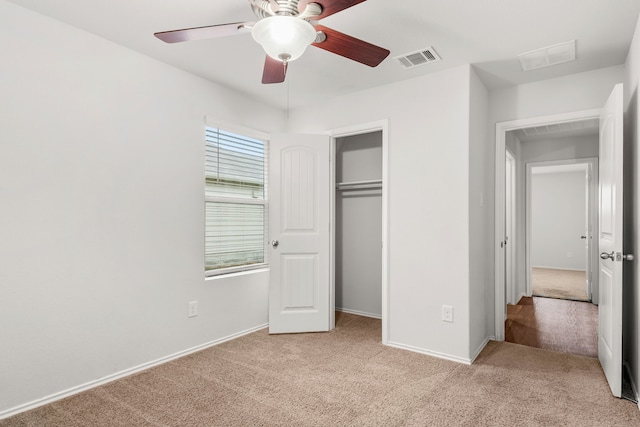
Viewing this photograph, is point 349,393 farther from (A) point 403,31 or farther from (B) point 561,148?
(B) point 561,148

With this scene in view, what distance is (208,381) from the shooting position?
2600 mm

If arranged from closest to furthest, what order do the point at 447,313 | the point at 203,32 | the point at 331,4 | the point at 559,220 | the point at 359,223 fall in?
the point at 331,4
the point at 203,32
the point at 447,313
the point at 359,223
the point at 559,220

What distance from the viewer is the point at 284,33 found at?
1644 millimetres

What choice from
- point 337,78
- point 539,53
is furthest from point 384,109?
point 539,53

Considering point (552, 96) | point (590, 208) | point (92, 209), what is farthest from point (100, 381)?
point (590, 208)

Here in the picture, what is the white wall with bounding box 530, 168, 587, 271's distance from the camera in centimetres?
832

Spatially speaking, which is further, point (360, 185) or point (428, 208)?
point (360, 185)

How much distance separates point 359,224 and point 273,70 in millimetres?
2593

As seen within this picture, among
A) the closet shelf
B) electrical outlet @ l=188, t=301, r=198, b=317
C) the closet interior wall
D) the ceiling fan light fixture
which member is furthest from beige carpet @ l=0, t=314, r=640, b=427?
the ceiling fan light fixture

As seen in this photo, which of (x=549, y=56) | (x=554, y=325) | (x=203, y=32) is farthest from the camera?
(x=554, y=325)

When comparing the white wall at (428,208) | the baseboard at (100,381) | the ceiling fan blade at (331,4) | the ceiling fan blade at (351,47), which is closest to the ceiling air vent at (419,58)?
the white wall at (428,208)

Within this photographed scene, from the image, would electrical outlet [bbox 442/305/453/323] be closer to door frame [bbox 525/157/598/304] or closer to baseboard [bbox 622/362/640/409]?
baseboard [bbox 622/362/640/409]

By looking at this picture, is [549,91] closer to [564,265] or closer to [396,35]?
[396,35]

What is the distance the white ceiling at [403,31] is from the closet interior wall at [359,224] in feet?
4.12
